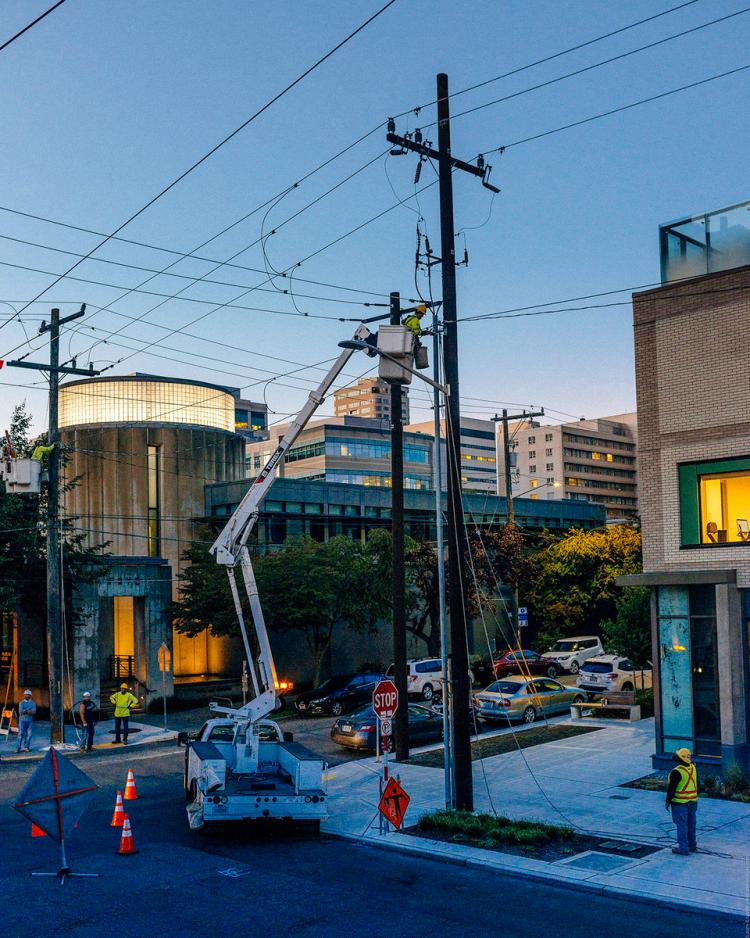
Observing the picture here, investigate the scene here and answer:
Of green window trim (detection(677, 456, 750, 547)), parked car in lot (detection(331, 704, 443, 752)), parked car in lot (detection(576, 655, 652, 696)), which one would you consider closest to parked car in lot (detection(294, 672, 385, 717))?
parked car in lot (detection(331, 704, 443, 752))

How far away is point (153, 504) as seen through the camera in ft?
163

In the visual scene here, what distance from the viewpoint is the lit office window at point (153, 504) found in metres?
49.4

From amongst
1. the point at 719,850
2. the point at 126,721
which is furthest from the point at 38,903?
the point at 126,721

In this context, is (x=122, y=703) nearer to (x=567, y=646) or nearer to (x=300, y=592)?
(x=300, y=592)

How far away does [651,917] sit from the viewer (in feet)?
39.3

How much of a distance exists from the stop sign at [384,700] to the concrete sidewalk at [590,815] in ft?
6.65

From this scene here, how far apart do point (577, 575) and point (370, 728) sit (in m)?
28.6

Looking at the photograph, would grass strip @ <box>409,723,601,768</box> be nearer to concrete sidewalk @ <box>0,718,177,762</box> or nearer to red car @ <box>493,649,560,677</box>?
concrete sidewalk @ <box>0,718,177,762</box>

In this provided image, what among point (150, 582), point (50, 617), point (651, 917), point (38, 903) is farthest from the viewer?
point (150, 582)

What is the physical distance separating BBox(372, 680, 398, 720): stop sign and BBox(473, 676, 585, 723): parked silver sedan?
12.3 m

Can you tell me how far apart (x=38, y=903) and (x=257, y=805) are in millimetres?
4046

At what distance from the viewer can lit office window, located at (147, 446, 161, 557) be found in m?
49.4

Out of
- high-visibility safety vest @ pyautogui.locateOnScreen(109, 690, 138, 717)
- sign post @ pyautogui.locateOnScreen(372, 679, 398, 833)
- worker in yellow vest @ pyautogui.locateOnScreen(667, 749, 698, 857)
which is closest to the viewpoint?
worker in yellow vest @ pyautogui.locateOnScreen(667, 749, 698, 857)

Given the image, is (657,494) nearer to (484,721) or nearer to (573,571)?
(484,721)
